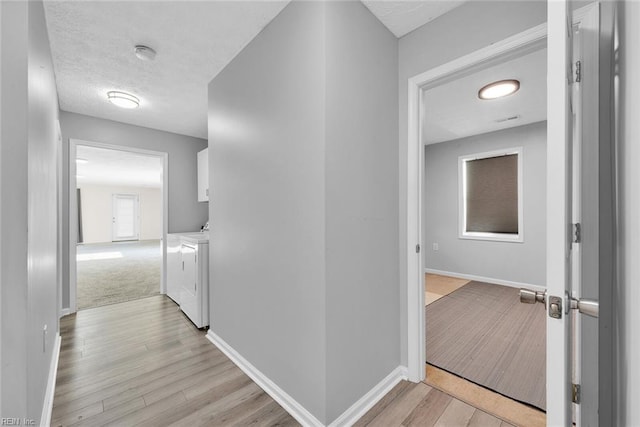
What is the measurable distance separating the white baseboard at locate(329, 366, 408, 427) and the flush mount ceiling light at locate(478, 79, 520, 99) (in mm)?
2787

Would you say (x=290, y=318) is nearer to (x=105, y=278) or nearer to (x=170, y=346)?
(x=170, y=346)

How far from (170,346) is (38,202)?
156cm

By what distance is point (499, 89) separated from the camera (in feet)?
8.75

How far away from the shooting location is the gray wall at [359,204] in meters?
1.39

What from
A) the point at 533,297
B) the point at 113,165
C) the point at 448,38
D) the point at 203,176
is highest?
the point at 113,165

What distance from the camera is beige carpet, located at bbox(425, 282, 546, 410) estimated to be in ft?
5.85

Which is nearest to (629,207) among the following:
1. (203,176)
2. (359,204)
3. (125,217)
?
(359,204)

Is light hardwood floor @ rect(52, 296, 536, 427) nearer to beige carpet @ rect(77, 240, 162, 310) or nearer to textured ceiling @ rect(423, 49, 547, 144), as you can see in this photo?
beige carpet @ rect(77, 240, 162, 310)

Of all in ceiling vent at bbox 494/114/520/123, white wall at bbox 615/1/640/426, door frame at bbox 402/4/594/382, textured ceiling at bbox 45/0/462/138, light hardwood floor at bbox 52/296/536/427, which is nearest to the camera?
white wall at bbox 615/1/640/426

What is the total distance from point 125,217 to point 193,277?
1064cm

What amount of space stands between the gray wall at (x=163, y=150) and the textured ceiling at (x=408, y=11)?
3513 millimetres

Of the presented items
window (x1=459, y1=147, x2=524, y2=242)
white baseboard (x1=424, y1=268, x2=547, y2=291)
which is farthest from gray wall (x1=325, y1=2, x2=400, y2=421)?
window (x1=459, y1=147, x2=524, y2=242)

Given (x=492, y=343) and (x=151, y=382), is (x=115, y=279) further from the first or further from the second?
(x=492, y=343)

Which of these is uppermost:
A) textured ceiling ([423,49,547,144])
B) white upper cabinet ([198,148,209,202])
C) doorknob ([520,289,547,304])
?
textured ceiling ([423,49,547,144])
